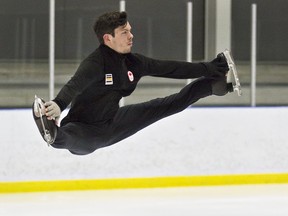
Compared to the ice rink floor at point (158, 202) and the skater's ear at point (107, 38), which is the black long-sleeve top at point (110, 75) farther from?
the ice rink floor at point (158, 202)

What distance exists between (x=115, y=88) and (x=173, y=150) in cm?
363

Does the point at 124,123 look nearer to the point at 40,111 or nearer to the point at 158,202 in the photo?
the point at 40,111

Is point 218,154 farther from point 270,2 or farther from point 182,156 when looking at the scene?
point 270,2

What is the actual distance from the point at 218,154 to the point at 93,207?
2.06 m

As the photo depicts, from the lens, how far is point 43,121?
5.51 meters

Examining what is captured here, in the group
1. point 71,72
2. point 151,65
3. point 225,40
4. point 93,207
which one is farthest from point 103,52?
point 225,40

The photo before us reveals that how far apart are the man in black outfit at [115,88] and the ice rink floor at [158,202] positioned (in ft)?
5.91

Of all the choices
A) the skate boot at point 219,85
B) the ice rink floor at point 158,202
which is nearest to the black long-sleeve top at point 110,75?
the skate boot at point 219,85

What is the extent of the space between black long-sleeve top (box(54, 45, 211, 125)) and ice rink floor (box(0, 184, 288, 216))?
78.9 inches

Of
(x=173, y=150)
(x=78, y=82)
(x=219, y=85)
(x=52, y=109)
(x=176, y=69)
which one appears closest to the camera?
(x=52, y=109)

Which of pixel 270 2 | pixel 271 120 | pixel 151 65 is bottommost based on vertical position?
pixel 271 120

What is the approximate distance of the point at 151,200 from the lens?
8789mm

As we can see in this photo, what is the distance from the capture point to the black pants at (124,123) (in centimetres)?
608

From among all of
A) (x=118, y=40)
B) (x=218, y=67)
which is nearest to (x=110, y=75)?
(x=118, y=40)
